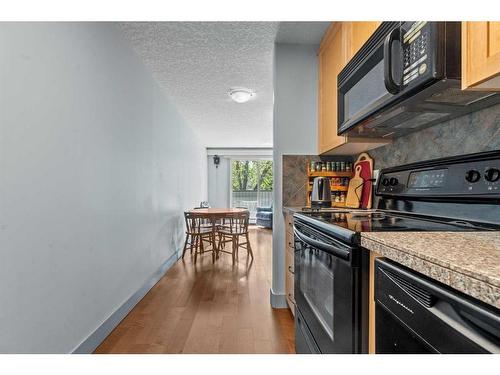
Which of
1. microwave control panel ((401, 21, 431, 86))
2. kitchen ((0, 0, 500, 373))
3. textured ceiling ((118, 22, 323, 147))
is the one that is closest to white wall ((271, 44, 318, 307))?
kitchen ((0, 0, 500, 373))

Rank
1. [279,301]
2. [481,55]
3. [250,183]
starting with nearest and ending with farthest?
[481,55]
[279,301]
[250,183]

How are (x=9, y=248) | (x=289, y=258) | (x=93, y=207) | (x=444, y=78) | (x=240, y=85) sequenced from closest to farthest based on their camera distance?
1. (x=444, y=78)
2. (x=9, y=248)
3. (x=93, y=207)
4. (x=289, y=258)
5. (x=240, y=85)

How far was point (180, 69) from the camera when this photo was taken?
2689mm

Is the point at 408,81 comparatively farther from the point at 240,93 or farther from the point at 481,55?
the point at 240,93

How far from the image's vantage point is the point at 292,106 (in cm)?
232

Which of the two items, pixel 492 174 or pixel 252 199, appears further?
pixel 252 199

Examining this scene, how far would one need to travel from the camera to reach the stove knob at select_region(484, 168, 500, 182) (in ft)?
3.10

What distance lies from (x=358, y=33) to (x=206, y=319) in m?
2.22

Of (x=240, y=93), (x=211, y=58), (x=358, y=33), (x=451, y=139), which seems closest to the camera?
(x=451, y=139)

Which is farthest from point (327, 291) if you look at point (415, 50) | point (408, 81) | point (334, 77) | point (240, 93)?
point (240, 93)

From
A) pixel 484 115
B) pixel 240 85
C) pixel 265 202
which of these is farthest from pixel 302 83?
pixel 265 202

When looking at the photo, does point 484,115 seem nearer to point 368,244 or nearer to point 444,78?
point 444,78

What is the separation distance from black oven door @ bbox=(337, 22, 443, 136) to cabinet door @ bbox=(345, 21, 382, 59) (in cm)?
14
